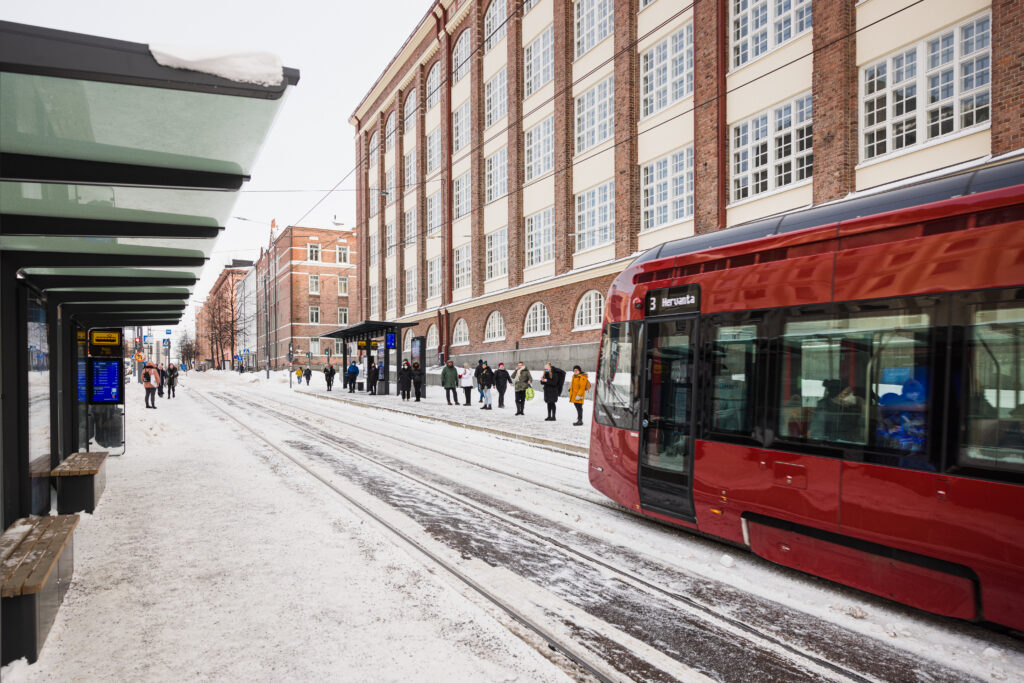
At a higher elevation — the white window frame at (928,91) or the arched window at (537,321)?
the white window frame at (928,91)

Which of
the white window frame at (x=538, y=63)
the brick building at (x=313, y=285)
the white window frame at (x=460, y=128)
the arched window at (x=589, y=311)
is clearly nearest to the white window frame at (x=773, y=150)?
the arched window at (x=589, y=311)

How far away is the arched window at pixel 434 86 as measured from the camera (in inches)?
1567

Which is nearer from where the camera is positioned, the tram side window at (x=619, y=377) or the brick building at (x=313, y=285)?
the tram side window at (x=619, y=377)

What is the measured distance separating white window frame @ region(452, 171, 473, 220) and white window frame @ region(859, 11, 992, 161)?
2220cm

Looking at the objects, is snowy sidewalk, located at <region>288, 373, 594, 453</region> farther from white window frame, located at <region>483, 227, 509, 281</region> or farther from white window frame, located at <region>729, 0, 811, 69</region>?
white window frame, located at <region>729, 0, 811, 69</region>

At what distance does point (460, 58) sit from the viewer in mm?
37438

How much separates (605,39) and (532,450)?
18.8 m

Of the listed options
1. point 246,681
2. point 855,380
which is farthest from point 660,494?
point 246,681

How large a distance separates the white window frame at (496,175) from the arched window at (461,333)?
6.64 metres

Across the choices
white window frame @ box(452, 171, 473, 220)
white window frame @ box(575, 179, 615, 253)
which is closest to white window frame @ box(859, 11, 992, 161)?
white window frame @ box(575, 179, 615, 253)

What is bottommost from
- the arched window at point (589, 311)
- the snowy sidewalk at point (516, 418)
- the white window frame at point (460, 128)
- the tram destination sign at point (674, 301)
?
the snowy sidewalk at point (516, 418)

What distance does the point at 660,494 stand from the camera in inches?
259

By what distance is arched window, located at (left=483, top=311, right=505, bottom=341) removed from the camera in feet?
106

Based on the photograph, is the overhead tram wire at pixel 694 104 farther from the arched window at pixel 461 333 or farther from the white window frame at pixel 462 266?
the arched window at pixel 461 333
